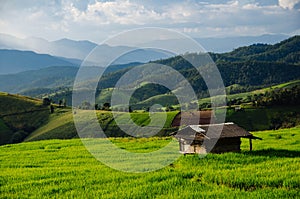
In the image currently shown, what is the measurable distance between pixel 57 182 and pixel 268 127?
112 meters

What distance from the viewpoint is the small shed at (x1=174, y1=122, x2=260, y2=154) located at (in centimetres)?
2509

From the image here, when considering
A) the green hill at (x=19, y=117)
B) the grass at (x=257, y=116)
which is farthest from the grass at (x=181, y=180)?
the green hill at (x=19, y=117)

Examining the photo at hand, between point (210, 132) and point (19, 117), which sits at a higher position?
point (210, 132)

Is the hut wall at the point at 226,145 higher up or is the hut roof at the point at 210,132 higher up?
the hut roof at the point at 210,132

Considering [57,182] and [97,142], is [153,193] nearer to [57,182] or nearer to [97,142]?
[57,182]

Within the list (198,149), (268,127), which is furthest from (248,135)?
(268,127)

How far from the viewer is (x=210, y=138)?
24.8m

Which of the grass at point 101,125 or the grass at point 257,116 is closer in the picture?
the grass at point 101,125

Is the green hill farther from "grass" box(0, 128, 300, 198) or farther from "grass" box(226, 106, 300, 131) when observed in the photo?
"grass" box(0, 128, 300, 198)

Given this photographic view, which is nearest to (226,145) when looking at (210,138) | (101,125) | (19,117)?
(210,138)

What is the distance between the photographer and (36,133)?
13725 centimetres

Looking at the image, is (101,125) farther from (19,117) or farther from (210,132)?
(210,132)

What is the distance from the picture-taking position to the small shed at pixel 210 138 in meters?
25.1

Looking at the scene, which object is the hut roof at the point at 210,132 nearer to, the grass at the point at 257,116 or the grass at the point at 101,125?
the grass at the point at 101,125
